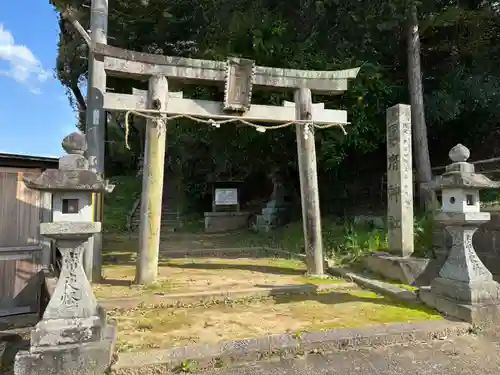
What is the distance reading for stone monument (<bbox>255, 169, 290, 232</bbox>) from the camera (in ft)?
53.4

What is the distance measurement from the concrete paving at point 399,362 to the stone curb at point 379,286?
1.52m

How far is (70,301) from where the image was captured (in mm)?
3645

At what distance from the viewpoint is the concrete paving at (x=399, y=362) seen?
3572 mm

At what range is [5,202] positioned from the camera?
610cm

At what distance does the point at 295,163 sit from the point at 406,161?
19.7 feet

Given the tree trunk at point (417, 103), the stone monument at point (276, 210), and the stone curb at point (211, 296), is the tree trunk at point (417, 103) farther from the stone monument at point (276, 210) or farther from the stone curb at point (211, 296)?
the stone monument at point (276, 210)

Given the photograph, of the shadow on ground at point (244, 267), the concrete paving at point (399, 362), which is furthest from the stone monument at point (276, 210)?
the concrete paving at point (399, 362)

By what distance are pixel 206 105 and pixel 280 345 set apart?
5.01 m

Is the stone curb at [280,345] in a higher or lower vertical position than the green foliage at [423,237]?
lower

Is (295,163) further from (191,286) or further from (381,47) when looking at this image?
(191,286)

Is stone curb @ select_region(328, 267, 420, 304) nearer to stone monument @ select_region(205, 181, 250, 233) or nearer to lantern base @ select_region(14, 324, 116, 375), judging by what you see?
lantern base @ select_region(14, 324, 116, 375)

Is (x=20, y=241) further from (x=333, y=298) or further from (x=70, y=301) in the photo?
(x=333, y=298)

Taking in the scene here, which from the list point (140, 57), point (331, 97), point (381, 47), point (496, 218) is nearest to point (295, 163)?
point (331, 97)

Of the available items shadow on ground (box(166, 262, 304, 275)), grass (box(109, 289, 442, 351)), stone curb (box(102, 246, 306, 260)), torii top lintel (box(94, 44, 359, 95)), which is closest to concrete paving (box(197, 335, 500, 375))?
grass (box(109, 289, 442, 351))
